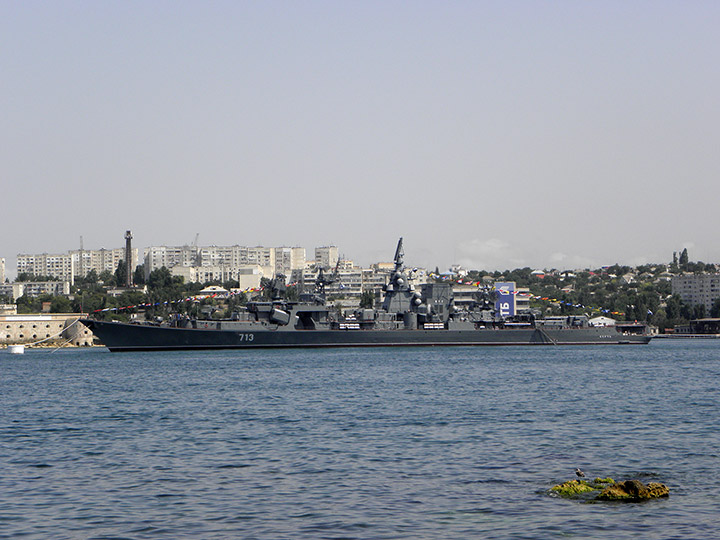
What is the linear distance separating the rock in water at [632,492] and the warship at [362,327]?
67655mm

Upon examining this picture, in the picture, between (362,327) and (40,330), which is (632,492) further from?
(40,330)

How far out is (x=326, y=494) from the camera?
16.8 meters

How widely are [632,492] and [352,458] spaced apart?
694cm

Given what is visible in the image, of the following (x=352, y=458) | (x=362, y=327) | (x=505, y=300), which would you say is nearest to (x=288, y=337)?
(x=362, y=327)

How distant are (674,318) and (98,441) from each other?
6477 inches

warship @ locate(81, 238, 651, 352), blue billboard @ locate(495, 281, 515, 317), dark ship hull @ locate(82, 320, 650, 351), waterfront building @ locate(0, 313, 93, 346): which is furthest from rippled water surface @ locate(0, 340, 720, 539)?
blue billboard @ locate(495, 281, 515, 317)

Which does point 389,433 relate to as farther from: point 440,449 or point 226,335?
point 226,335

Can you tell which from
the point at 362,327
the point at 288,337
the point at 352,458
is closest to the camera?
the point at 352,458

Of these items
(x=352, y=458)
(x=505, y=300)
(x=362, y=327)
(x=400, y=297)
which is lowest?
(x=352, y=458)

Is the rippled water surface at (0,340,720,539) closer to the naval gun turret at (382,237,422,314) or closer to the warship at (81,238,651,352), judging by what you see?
the warship at (81,238,651,352)

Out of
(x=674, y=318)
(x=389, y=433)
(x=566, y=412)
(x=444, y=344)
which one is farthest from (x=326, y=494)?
(x=674, y=318)

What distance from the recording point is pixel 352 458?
67.8 feet

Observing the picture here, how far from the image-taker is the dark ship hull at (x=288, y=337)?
81.9 m

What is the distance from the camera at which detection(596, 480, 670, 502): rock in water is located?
15.8 meters
